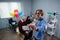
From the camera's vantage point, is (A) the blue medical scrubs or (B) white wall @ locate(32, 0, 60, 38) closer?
(A) the blue medical scrubs

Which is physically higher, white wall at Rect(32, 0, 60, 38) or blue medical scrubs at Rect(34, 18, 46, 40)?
white wall at Rect(32, 0, 60, 38)

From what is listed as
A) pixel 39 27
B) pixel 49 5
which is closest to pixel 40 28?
pixel 39 27

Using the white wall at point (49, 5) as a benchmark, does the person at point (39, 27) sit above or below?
below

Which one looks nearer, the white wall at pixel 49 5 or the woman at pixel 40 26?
the woman at pixel 40 26

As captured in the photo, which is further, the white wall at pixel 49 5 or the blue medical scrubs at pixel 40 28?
the white wall at pixel 49 5

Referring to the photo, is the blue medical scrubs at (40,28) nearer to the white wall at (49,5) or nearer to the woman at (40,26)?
the woman at (40,26)

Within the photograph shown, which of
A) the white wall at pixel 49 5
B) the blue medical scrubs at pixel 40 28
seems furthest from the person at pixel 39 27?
the white wall at pixel 49 5

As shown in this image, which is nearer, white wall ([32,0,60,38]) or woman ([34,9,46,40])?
woman ([34,9,46,40])

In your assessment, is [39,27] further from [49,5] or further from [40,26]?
[49,5]

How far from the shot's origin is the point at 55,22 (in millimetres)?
4730

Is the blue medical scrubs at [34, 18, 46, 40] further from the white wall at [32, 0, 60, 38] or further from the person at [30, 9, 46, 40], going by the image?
the white wall at [32, 0, 60, 38]

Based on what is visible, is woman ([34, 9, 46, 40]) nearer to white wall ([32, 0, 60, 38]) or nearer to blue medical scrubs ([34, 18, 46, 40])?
blue medical scrubs ([34, 18, 46, 40])

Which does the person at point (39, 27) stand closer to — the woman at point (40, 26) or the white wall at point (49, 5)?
the woman at point (40, 26)

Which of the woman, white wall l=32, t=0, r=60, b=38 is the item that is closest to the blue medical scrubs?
the woman
